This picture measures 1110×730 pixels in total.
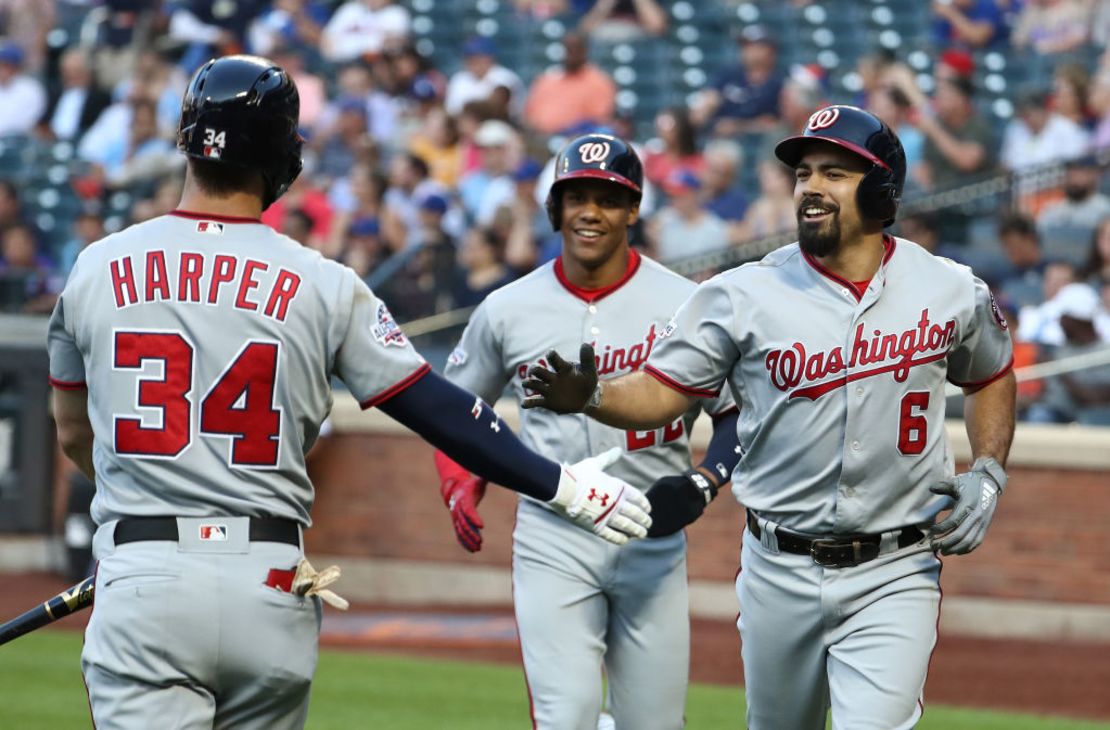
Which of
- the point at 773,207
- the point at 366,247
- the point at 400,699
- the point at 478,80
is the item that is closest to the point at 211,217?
the point at 400,699

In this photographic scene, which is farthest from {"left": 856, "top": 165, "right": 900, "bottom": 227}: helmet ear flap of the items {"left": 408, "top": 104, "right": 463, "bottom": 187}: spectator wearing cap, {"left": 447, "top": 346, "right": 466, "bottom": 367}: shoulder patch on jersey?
{"left": 408, "top": 104, "right": 463, "bottom": 187}: spectator wearing cap

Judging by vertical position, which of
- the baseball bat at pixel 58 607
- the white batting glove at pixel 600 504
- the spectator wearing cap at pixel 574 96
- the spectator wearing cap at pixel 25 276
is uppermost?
the spectator wearing cap at pixel 574 96

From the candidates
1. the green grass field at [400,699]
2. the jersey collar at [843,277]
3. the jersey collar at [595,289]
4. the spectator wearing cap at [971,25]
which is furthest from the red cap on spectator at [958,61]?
the jersey collar at [843,277]

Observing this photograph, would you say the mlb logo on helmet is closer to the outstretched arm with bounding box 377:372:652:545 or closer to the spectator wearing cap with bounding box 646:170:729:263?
the outstretched arm with bounding box 377:372:652:545

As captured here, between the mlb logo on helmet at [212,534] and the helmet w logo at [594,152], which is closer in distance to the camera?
the mlb logo on helmet at [212,534]

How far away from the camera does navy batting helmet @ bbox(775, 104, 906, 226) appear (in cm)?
505

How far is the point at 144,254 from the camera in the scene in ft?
13.1

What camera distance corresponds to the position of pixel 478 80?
52.5ft

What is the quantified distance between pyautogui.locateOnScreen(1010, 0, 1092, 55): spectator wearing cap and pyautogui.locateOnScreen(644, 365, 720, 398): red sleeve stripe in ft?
33.7

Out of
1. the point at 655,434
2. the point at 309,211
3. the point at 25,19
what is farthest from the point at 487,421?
the point at 25,19

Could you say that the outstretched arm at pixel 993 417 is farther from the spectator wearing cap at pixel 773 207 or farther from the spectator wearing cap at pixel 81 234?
the spectator wearing cap at pixel 81 234

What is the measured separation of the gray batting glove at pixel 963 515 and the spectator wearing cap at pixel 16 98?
48.7 feet

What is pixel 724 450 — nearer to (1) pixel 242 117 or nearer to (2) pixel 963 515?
(2) pixel 963 515

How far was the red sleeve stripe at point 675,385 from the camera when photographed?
5105mm
